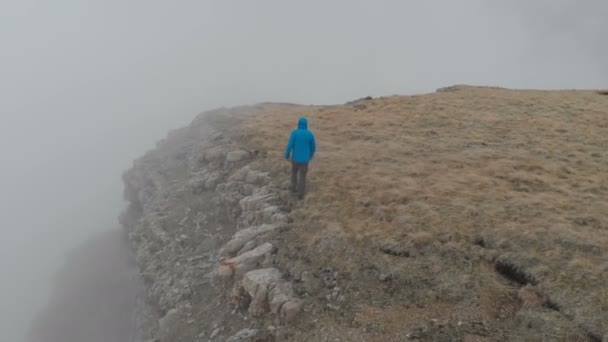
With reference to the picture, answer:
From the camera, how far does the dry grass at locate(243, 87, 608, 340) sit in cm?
1552

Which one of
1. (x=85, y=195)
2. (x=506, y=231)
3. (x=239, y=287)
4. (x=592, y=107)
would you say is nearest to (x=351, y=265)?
(x=239, y=287)

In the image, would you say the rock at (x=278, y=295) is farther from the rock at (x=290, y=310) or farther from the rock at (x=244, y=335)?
the rock at (x=244, y=335)

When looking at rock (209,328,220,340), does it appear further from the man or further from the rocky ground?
the man

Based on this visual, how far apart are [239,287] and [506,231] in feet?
33.4

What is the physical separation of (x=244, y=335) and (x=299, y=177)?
25.6 ft

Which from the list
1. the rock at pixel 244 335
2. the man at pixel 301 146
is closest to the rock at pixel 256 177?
the man at pixel 301 146

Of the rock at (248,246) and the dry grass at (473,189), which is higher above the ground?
the dry grass at (473,189)

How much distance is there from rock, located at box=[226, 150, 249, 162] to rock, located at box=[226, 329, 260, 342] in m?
15.1

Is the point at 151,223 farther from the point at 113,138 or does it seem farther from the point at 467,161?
the point at 113,138

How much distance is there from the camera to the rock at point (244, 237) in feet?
69.5

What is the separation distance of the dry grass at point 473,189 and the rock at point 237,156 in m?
1.23

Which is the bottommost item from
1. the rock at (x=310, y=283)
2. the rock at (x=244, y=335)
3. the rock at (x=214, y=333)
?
the rock at (x=214, y=333)

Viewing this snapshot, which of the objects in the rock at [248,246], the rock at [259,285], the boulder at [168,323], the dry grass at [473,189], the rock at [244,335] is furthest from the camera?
the rock at [248,246]

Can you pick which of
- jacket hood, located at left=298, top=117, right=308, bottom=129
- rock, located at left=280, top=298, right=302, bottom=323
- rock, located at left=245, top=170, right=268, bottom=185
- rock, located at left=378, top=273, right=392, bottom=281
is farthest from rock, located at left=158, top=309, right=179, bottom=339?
jacket hood, located at left=298, top=117, right=308, bottom=129
